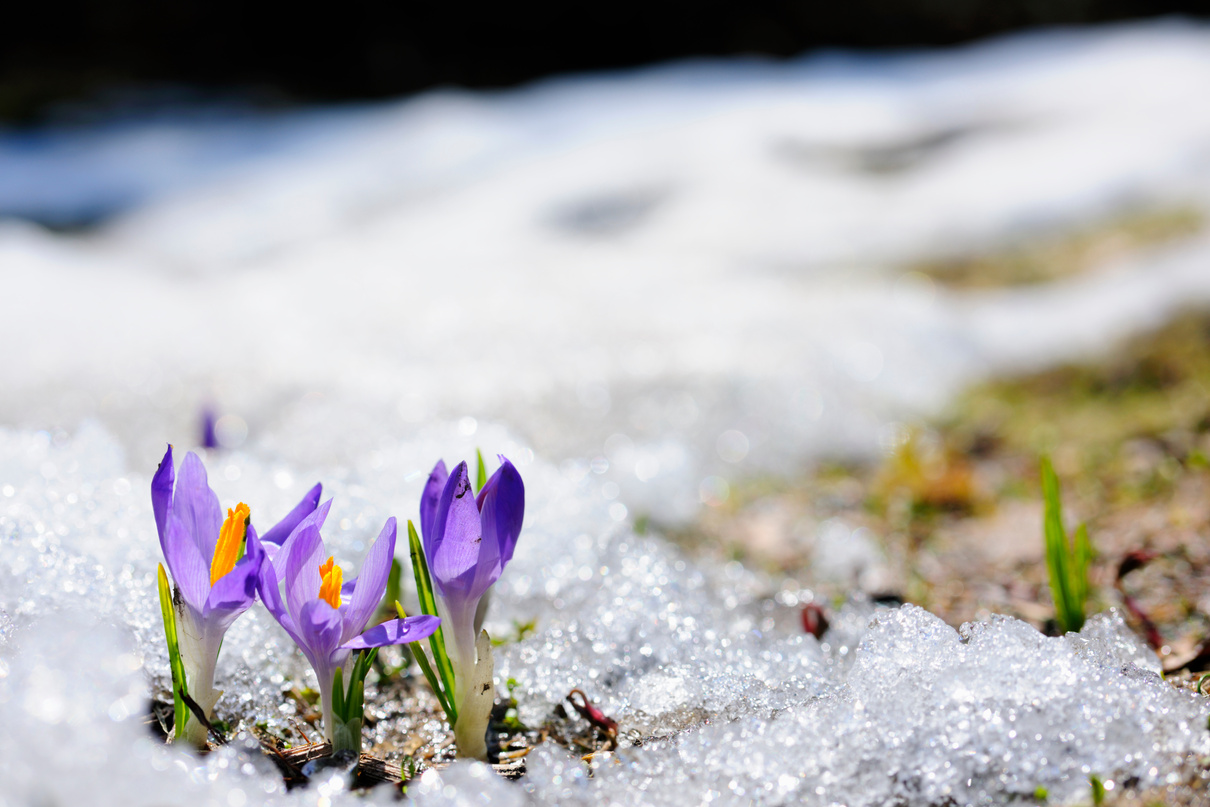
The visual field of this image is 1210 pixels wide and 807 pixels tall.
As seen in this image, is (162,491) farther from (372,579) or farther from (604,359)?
(604,359)

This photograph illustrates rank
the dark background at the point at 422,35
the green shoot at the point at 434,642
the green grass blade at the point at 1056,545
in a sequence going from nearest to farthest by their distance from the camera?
1. the green shoot at the point at 434,642
2. the green grass blade at the point at 1056,545
3. the dark background at the point at 422,35

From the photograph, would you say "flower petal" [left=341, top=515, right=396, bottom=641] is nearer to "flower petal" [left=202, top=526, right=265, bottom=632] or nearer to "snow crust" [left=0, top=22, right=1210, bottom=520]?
"flower petal" [left=202, top=526, right=265, bottom=632]

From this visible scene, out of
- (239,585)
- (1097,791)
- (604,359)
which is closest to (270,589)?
(239,585)

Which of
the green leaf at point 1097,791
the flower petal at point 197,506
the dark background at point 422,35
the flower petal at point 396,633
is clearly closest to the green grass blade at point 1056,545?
the green leaf at point 1097,791

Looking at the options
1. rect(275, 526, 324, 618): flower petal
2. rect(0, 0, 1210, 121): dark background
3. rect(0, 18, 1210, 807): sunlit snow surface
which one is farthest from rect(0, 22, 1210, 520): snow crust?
rect(275, 526, 324, 618): flower petal

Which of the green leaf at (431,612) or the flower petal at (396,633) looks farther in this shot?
the green leaf at (431,612)

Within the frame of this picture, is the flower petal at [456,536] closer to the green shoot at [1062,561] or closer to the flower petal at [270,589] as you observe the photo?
the flower petal at [270,589]
